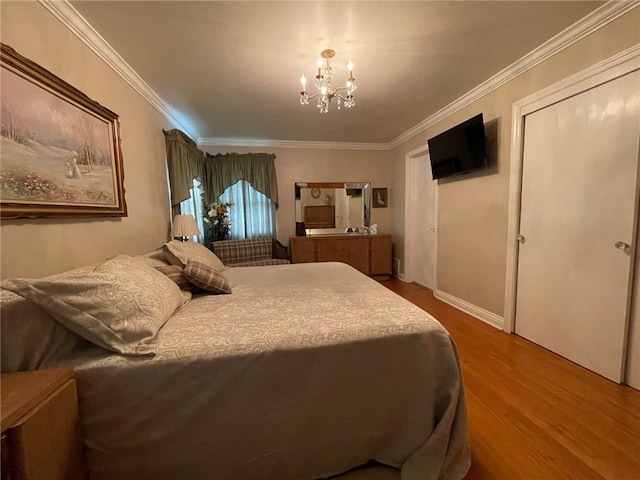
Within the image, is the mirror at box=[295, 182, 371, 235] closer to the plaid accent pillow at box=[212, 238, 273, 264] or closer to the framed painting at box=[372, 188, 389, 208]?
the framed painting at box=[372, 188, 389, 208]

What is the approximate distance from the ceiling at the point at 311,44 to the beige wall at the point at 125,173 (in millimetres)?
235

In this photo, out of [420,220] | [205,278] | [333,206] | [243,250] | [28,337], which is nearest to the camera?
[28,337]

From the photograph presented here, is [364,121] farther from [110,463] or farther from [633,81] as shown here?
[110,463]

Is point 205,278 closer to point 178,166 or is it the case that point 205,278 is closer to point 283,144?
point 178,166

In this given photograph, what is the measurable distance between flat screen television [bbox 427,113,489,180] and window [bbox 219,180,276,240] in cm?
256

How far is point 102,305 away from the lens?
3.28 ft

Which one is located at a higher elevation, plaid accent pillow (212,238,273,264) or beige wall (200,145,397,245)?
beige wall (200,145,397,245)

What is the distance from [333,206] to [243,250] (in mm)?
1749

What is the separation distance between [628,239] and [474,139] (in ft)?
4.72

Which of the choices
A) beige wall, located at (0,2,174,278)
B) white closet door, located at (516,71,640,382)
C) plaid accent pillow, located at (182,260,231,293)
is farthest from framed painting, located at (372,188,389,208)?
plaid accent pillow, located at (182,260,231,293)

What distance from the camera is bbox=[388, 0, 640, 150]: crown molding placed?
1.60 metres

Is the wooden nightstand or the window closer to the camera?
the wooden nightstand

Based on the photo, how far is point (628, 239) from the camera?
5.37 feet

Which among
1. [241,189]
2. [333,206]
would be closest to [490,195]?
[333,206]
